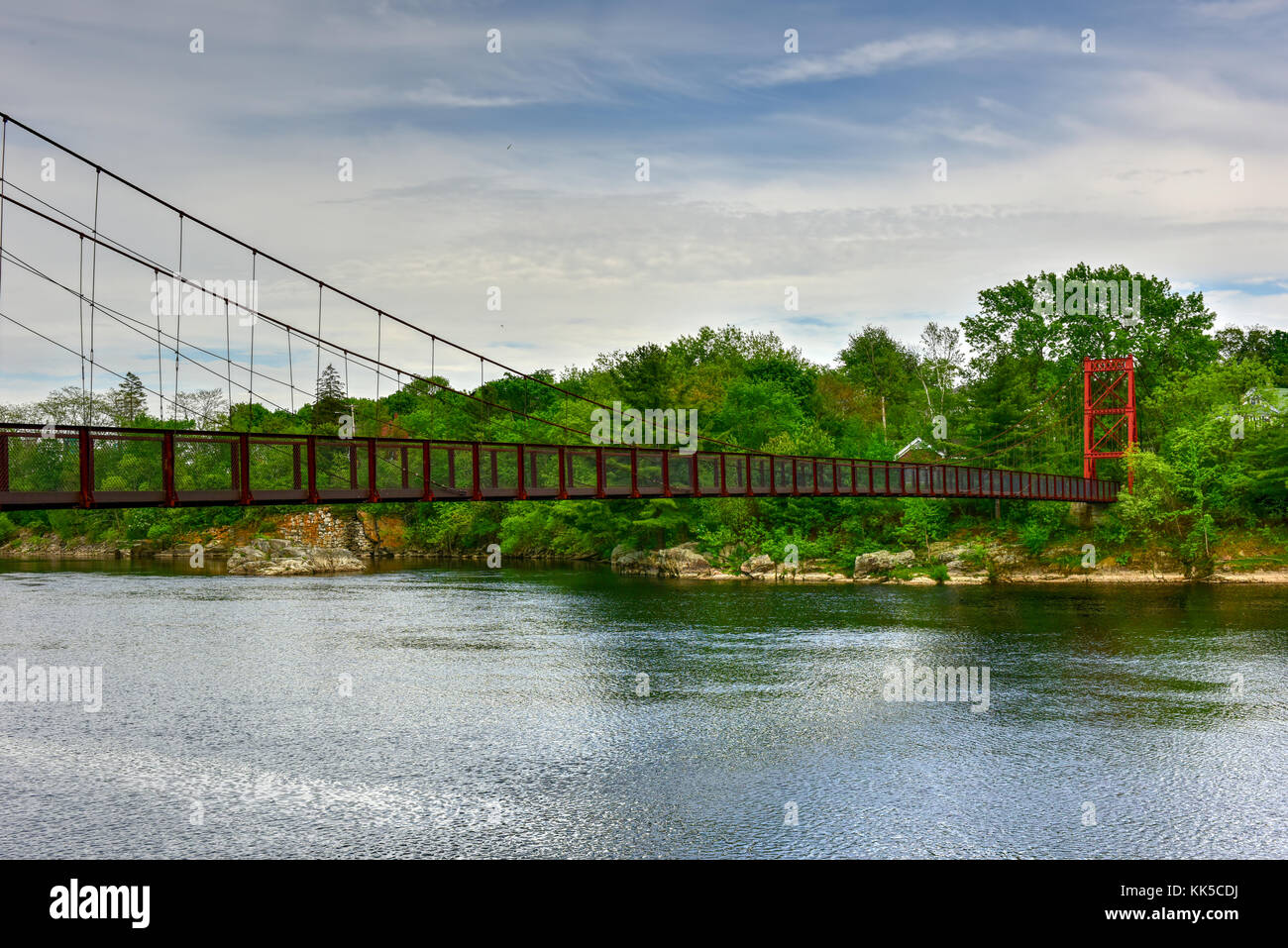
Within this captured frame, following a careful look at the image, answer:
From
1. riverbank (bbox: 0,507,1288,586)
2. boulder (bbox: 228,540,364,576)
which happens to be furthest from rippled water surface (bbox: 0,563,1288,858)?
boulder (bbox: 228,540,364,576)

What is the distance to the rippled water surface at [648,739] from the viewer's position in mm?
16609

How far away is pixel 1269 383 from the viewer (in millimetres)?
55812

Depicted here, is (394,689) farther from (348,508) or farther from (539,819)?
(348,508)

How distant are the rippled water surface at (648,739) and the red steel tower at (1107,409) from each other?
2325cm

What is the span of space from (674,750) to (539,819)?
181 inches

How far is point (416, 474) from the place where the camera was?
1439 inches

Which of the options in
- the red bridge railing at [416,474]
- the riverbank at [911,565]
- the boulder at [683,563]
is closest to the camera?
the red bridge railing at [416,474]

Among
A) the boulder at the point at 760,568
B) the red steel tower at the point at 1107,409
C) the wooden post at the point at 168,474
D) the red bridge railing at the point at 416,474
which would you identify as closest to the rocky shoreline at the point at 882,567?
the boulder at the point at 760,568

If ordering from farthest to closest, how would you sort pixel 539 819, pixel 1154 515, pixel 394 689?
1. pixel 1154 515
2. pixel 394 689
3. pixel 539 819

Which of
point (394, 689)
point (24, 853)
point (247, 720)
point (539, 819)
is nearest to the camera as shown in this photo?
point (24, 853)

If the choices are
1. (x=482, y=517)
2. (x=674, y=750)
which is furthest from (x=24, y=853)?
(x=482, y=517)

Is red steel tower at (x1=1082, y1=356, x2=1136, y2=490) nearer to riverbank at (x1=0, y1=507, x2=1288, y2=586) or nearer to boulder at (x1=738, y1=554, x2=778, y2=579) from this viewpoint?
riverbank at (x1=0, y1=507, x2=1288, y2=586)

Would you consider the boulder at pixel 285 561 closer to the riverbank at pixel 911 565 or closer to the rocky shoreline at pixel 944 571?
the riverbank at pixel 911 565

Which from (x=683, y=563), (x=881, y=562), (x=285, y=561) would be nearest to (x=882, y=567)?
(x=881, y=562)
